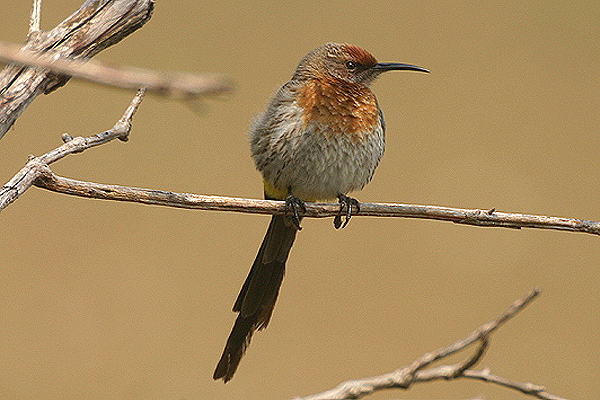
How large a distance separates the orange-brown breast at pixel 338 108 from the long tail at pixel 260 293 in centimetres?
28

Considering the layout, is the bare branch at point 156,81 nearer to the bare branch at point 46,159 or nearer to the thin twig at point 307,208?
the bare branch at point 46,159

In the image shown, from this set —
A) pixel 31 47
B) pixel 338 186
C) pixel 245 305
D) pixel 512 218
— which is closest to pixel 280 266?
pixel 245 305

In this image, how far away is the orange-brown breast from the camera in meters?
1.55

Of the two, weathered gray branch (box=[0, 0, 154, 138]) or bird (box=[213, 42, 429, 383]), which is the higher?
bird (box=[213, 42, 429, 383])

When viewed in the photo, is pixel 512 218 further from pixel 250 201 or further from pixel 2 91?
pixel 2 91

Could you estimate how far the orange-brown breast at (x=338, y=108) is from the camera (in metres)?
1.55

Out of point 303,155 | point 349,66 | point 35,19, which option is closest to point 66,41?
point 35,19

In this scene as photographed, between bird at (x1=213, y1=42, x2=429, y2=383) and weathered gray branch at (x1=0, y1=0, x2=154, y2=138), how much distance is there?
2.08ft

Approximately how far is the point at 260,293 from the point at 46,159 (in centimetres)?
81

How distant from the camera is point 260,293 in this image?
1.55 metres

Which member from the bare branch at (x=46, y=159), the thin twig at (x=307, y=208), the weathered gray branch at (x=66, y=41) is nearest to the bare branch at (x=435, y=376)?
the thin twig at (x=307, y=208)

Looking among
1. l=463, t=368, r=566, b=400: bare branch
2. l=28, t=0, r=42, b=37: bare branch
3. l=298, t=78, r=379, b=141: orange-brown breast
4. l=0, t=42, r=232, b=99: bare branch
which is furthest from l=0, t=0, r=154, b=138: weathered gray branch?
l=463, t=368, r=566, b=400: bare branch

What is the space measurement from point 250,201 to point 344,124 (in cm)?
53

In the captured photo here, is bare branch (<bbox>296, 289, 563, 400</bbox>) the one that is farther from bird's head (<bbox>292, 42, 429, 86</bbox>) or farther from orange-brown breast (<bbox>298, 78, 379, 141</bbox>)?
bird's head (<bbox>292, 42, 429, 86</bbox>)
